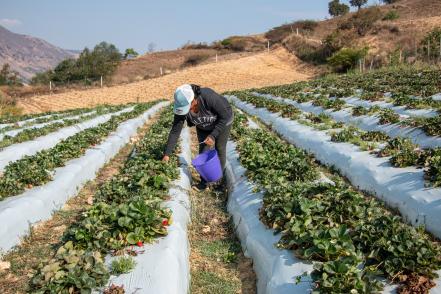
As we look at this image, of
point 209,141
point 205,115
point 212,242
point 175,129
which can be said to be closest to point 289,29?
point 205,115

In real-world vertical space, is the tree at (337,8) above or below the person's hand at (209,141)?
above

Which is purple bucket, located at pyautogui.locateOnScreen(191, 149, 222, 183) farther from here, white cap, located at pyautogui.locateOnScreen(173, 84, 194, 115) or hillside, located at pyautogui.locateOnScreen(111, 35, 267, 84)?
hillside, located at pyautogui.locateOnScreen(111, 35, 267, 84)

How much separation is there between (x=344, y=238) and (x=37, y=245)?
12.9ft

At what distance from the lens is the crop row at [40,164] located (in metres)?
6.85

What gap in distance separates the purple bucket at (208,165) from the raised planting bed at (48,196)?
2.31 metres

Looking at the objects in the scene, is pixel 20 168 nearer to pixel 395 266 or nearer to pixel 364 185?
pixel 364 185

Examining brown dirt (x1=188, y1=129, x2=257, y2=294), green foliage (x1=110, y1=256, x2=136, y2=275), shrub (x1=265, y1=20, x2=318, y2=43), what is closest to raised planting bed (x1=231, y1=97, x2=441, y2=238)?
brown dirt (x1=188, y1=129, x2=257, y2=294)

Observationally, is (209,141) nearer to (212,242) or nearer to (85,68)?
(212,242)

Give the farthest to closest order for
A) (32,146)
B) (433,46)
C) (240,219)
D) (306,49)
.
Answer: (306,49), (433,46), (32,146), (240,219)

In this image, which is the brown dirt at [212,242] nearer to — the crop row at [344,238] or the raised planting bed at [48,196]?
the crop row at [344,238]

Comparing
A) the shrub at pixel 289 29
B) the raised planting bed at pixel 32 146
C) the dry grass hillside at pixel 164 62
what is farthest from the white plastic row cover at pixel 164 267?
the shrub at pixel 289 29

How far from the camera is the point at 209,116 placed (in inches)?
281

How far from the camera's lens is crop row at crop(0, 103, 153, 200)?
6.85 meters

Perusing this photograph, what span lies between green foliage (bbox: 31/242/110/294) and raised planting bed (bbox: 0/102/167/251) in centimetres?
170
